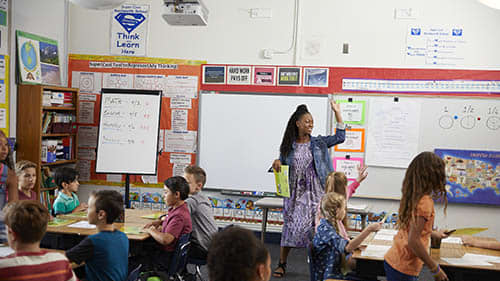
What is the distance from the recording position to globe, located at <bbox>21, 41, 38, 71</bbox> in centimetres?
518

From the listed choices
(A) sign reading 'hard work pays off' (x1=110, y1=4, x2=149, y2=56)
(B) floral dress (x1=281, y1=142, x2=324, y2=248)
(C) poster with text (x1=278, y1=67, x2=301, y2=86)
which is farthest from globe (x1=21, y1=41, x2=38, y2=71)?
(B) floral dress (x1=281, y1=142, x2=324, y2=248)

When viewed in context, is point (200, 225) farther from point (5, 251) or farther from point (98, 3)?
point (98, 3)

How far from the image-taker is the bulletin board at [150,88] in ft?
19.1

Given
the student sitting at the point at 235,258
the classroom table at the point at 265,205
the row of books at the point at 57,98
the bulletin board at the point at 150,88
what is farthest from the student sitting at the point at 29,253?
the bulletin board at the point at 150,88

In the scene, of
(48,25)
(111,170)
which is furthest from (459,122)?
(48,25)

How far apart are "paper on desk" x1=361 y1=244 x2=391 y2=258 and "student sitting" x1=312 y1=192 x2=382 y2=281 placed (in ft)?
0.25

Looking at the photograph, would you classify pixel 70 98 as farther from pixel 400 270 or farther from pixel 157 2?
pixel 400 270

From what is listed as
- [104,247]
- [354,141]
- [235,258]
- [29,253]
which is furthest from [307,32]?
[235,258]

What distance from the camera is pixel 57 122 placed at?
5523mm

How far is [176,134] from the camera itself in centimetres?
585

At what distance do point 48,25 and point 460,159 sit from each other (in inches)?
194

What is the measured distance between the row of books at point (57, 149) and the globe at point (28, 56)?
0.84 metres

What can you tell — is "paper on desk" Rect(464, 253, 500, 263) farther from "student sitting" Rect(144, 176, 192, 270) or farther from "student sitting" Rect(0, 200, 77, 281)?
"student sitting" Rect(0, 200, 77, 281)

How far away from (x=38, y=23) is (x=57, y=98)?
874 millimetres
